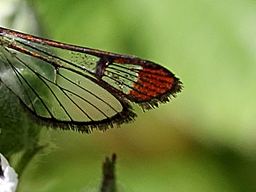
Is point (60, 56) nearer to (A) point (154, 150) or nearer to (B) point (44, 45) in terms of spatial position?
(B) point (44, 45)

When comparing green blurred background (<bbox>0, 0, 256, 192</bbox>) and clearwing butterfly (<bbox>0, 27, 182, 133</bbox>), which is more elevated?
green blurred background (<bbox>0, 0, 256, 192</bbox>)

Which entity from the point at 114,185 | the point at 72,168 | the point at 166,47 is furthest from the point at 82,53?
the point at 166,47

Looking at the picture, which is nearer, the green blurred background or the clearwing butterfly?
the clearwing butterfly

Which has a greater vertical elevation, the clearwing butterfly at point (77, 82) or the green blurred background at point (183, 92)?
the green blurred background at point (183, 92)

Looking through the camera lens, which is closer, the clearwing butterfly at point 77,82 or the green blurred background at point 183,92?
the clearwing butterfly at point 77,82

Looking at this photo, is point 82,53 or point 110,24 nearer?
point 82,53
